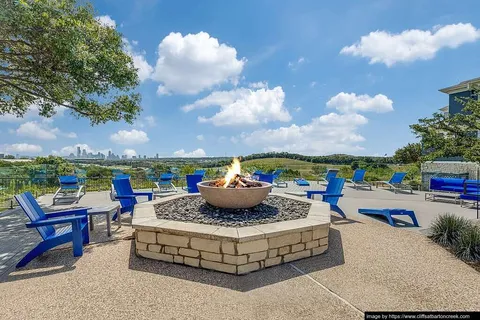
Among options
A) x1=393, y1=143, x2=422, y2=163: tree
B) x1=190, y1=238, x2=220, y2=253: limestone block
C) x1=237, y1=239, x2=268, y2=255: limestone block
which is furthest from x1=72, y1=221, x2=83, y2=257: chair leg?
x1=393, y1=143, x2=422, y2=163: tree

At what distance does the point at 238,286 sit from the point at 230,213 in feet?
5.83

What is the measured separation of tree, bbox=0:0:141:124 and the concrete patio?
4216mm

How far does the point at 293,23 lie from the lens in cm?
806

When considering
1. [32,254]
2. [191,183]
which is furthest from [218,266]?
[191,183]

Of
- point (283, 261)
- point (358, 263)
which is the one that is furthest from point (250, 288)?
point (358, 263)

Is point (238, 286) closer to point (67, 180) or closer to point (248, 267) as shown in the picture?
point (248, 267)

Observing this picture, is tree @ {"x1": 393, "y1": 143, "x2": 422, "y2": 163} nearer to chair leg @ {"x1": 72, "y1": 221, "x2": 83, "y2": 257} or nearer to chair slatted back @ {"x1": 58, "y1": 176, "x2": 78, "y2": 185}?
chair slatted back @ {"x1": 58, "y1": 176, "x2": 78, "y2": 185}

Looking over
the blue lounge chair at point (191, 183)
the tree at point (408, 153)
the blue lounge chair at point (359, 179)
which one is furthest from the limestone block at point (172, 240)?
the tree at point (408, 153)

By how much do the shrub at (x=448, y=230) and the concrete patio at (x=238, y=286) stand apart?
0.33 metres

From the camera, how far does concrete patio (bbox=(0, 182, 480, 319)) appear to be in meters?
2.36

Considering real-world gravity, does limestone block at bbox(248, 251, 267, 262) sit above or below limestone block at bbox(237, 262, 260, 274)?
above

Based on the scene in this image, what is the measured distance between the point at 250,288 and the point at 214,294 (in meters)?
0.40

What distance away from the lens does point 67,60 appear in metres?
5.66

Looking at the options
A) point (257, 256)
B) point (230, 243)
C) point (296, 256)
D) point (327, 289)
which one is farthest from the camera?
point (296, 256)
